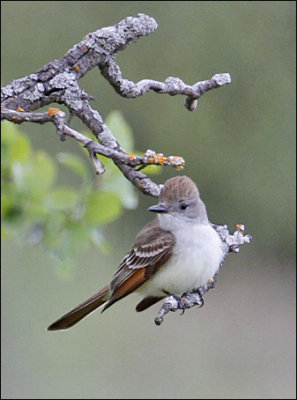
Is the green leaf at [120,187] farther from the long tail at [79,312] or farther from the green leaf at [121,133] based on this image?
the long tail at [79,312]

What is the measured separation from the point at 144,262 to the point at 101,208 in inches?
60.9

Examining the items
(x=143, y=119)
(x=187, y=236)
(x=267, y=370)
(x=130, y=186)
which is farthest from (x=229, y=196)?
(x=130, y=186)

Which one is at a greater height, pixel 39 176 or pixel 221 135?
pixel 221 135

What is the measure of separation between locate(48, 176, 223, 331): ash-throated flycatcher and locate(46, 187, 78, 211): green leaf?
3.99ft

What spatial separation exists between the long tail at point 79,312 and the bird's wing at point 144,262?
8 centimetres

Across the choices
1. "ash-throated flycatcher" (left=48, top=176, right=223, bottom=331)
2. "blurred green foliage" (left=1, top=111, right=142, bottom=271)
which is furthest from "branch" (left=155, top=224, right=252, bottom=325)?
"blurred green foliage" (left=1, top=111, right=142, bottom=271)

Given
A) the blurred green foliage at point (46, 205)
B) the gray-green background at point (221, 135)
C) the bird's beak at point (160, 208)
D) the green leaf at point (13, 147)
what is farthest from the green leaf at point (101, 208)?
the gray-green background at point (221, 135)

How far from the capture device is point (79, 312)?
517 centimetres

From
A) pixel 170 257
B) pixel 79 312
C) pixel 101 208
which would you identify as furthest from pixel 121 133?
pixel 79 312

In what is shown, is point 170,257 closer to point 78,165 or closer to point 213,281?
point 213,281

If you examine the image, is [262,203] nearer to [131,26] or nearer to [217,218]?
[217,218]

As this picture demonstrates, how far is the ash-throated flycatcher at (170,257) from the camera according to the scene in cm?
500

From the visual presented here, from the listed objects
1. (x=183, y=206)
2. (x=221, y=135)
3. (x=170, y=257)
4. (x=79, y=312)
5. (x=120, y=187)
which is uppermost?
(x=221, y=135)

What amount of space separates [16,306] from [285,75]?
7619 millimetres
